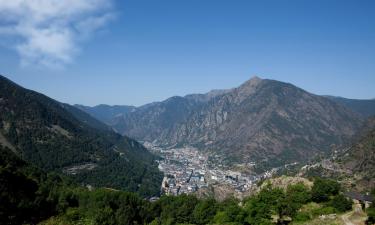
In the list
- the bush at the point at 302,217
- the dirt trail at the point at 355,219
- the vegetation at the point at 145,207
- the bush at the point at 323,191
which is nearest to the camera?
the dirt trail at the point at 355,219

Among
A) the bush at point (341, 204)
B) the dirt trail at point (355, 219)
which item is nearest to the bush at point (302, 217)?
the bush at point (341, 204)

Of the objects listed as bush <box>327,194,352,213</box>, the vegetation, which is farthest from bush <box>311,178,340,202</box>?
bush <box>327,194,352,213</box>

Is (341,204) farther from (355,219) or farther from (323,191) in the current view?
(355,219)

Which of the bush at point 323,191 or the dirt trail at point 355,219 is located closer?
the dirt trail at point 355,219

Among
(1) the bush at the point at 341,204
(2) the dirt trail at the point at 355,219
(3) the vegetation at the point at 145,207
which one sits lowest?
(3) the vegetation at the point at 145,207

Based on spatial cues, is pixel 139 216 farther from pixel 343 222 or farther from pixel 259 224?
pixel 343 222

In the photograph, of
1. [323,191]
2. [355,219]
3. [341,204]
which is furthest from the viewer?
[323,191]

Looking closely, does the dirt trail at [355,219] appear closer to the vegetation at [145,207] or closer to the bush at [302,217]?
the bush at [302,217]

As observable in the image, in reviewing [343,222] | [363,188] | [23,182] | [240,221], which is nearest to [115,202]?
A: [23,182]

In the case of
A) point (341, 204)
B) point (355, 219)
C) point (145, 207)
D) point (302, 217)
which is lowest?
point (145, 207)

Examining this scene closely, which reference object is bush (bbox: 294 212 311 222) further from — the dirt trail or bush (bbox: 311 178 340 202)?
bush (bbox: 311 178 340 202)

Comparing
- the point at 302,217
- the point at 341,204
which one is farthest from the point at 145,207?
the point at 341,204
